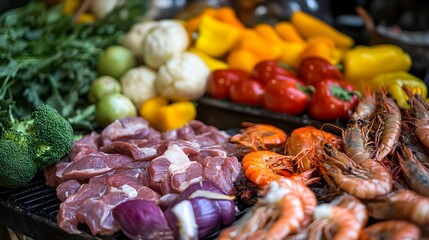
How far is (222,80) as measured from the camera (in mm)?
3814

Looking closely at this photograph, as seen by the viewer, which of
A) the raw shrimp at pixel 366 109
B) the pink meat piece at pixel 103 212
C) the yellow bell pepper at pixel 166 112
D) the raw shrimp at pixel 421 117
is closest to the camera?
the pink meat piece at pixel 103 212

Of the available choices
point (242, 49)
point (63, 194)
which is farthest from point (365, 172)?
point (242, 49)

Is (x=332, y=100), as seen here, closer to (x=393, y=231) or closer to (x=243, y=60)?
(x=243, y=60)

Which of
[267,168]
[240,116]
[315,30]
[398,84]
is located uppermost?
[315,30]

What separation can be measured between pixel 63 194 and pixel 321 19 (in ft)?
11.5

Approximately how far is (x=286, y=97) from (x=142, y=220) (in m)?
1.65

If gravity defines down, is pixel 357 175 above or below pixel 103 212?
above

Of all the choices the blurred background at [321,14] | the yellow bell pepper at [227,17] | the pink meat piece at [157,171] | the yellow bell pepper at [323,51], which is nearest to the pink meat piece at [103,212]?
the pink meat piece at [157,171]

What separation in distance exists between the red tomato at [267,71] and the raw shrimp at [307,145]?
98 centimetres

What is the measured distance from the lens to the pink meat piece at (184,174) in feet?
7.50

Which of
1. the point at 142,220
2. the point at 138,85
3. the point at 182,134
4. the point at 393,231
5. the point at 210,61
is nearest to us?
the point at 393,231

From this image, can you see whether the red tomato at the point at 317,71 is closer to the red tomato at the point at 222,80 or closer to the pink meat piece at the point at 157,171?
the red tomato at the point at 222,80

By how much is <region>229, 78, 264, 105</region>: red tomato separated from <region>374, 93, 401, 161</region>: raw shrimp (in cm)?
103

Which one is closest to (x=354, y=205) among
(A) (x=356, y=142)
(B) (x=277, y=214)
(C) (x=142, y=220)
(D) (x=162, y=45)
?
(B) (x=277, y=214)
